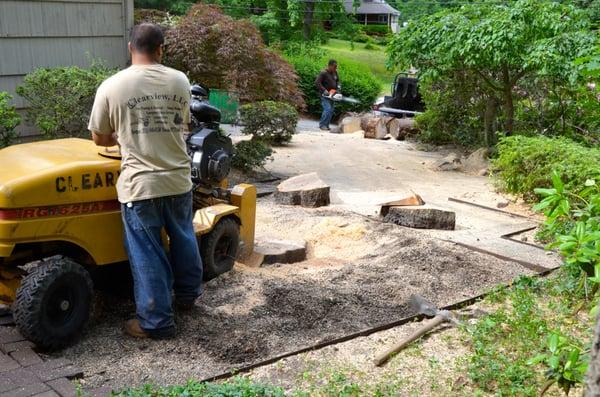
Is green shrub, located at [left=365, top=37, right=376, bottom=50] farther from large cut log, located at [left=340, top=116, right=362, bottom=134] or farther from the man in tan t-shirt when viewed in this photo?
the man in tan t-shirt

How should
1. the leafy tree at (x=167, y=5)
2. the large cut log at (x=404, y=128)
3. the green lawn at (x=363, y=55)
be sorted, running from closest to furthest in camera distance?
the large cut log at (x=404, y=128)
the leafy tree at (x=167, y=5)
the green lawn at (x=363, y=55)

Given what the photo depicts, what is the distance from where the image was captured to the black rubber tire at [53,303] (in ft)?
13.0

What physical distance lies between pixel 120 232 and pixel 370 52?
39.7 m

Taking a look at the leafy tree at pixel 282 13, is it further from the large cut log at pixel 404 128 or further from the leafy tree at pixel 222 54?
the leafy tree at pixel 222 54

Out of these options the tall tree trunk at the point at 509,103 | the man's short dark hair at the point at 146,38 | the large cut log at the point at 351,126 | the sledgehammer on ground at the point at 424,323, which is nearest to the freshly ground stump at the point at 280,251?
the sledgehammer on ground at the point at 424,323

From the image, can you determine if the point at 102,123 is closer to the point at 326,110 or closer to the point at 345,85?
the point at 326,110

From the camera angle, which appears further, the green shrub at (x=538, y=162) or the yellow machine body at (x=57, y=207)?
the green shrub at (x=538, y=162)

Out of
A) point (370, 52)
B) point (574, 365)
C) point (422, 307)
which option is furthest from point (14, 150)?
point (370, 52)

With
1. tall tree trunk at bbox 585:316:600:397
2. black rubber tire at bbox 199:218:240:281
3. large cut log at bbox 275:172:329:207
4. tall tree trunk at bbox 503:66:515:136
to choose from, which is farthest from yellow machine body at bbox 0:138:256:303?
tall tree trunk at bbox 503:66:515:136

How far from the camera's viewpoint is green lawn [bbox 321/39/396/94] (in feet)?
120

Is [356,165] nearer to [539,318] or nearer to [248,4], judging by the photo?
[539,318]

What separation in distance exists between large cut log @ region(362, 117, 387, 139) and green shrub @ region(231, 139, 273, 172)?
6.63 meters

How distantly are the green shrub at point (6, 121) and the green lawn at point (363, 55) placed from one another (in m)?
27.6

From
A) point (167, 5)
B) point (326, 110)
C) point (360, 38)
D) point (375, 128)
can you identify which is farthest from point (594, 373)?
point (360, 38)
